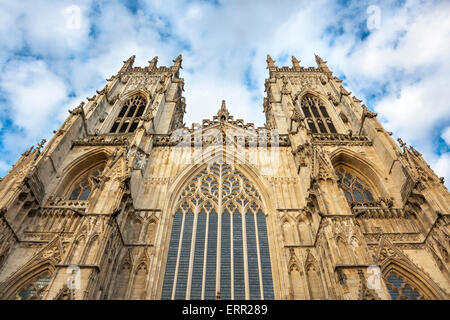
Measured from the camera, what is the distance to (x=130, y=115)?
79.4 ft

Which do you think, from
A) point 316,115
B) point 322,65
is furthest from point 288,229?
point 322,65

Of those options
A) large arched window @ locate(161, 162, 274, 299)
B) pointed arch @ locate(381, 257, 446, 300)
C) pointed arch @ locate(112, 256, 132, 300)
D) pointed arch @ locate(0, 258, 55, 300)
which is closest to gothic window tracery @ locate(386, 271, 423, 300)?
pointed arch @ locate(381, 257, 446, 300)

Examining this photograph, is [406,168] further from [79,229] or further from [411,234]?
[79,229]

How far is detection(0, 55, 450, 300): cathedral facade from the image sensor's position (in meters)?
10.7

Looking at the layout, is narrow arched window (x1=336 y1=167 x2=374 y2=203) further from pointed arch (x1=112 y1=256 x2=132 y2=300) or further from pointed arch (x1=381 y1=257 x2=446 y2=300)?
pointed arch (x1=112 y1=256 x2=132 y2=300)

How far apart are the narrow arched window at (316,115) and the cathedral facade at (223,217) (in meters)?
2.67

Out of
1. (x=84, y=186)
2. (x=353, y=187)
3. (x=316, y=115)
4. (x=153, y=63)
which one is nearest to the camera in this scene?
(x=353, y=187)

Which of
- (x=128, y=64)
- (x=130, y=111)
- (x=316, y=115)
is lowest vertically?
(x=316, y=115)

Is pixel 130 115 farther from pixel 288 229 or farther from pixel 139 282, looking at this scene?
pixel 288 229

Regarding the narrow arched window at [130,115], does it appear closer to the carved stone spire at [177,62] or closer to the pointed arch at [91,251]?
the carved stone spire at [177,62]

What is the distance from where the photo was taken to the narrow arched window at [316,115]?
22031 millimetres

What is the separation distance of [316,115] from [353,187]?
8958 mm

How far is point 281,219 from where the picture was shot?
13805mm

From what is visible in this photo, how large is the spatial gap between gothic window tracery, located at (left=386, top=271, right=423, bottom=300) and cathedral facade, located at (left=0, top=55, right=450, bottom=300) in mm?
44
